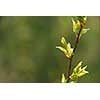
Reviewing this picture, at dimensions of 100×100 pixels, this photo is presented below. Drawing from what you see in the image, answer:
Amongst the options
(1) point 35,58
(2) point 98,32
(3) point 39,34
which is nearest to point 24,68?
(1) point 35,58

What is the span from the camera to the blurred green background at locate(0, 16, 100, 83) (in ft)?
4.34

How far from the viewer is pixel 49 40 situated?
4.62 feet

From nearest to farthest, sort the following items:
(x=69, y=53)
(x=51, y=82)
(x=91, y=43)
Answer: (x=69, y=53) < (x=51, y=82) < (x=91, y=43)

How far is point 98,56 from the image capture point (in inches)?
53.7

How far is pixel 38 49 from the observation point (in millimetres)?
1376

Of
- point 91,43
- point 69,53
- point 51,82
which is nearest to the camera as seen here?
point 69,53

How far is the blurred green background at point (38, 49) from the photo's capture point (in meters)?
1.32
